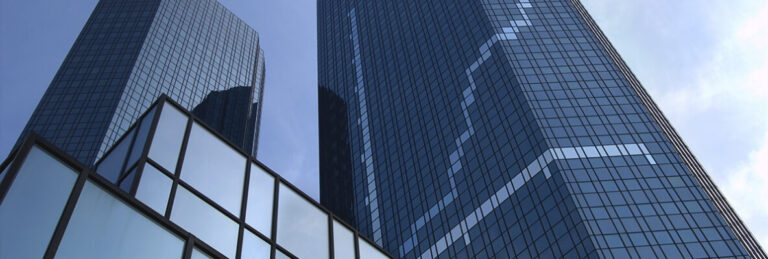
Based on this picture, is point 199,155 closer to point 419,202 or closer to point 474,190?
point 474,190

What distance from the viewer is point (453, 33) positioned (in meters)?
115

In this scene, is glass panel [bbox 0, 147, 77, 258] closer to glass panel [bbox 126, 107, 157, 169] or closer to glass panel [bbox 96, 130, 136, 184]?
glass panel [bbox 126, 107, 157, 169]

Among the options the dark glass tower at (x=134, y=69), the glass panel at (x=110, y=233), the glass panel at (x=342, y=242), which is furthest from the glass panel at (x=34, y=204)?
the dark glass tower at (x=134, y=69)

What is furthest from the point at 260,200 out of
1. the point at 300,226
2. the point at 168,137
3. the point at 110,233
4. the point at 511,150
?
the point at 511,150

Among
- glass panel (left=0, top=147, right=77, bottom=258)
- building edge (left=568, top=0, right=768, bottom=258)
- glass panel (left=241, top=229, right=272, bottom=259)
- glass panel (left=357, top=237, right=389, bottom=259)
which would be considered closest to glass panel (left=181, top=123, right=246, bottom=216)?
glass panel (left=241, top=229, right=272, bottom=259)

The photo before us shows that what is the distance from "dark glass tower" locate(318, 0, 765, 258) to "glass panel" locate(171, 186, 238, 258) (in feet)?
178

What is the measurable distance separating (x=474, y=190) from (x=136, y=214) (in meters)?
73.7

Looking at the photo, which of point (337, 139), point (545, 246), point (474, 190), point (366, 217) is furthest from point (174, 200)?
point (337, 139)

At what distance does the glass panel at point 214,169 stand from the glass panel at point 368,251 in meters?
4.78

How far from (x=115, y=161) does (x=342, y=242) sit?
7.27 metres

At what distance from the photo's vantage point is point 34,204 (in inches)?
545

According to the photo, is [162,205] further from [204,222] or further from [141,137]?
[141,137]

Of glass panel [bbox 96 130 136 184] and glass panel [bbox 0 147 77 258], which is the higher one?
glass panel [bbox 96 130 136 184]

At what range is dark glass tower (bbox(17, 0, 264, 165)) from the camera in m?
127
